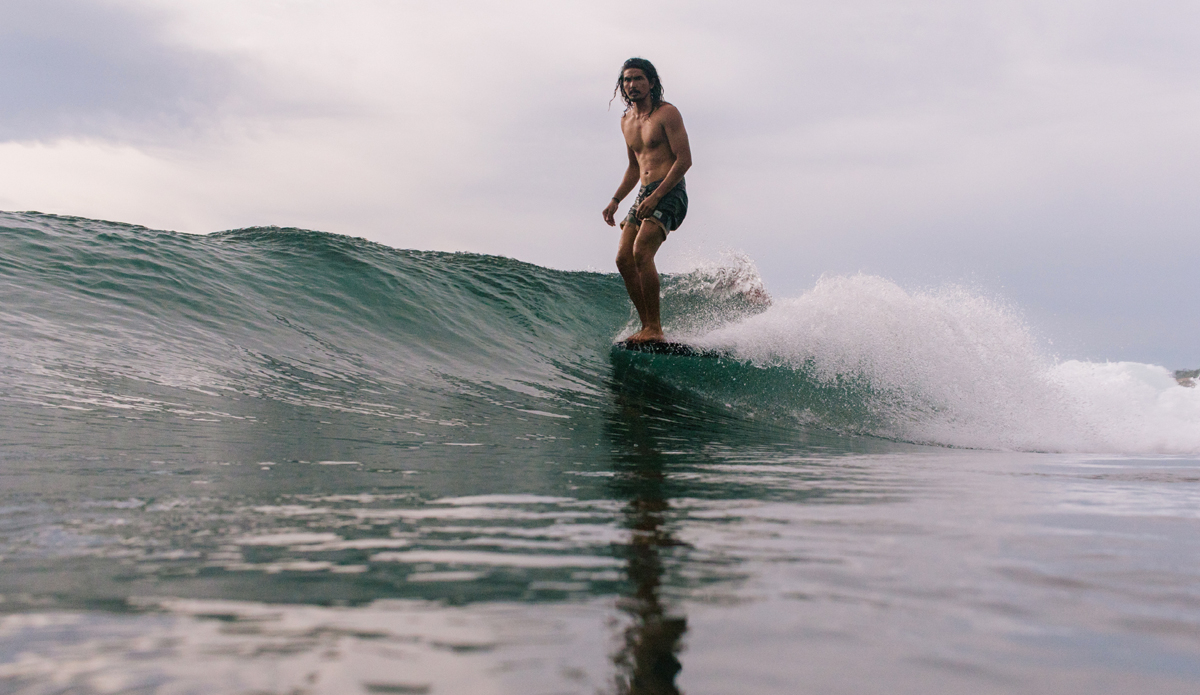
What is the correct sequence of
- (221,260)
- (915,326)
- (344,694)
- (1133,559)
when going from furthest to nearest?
(221,260), (915,326), (1133,559), (344,694)

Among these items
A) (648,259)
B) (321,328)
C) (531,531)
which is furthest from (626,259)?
(531,531)

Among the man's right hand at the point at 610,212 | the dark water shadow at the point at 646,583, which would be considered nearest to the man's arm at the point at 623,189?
the man's right hand at the point at 610,212

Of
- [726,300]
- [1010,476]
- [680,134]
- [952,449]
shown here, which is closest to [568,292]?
[726,300]

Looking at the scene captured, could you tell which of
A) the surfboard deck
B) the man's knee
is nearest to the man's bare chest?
the man's knee

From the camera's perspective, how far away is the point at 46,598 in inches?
39.3

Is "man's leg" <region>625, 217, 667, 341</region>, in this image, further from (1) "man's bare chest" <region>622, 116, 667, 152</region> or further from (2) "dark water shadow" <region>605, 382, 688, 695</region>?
(2) "dark water shadow" <region>605, 382, 688, 695</region>

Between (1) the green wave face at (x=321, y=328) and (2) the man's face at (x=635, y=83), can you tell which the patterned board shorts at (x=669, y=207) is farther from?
(1) the green wave face at (x=321, y=328)

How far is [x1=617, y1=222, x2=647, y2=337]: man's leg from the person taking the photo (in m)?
6.05

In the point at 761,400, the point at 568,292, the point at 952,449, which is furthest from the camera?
the point at 568,292

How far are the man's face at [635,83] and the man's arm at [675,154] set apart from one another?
0.22 metres

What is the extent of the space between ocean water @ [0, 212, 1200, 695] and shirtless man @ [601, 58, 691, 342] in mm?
1177

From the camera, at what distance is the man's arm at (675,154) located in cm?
580

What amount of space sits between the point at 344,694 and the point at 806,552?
31.5 inches

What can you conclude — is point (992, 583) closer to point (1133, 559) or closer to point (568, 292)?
point (1133, 559)
